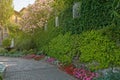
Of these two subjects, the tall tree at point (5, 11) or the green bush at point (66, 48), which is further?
the tall tree at point (5, 11)

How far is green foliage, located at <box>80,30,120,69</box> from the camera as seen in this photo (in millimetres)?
10523

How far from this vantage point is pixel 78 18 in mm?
14172

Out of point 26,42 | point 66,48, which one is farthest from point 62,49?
point 26,42

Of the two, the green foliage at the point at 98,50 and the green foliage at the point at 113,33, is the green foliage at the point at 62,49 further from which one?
the green foliage at the point at 113,33

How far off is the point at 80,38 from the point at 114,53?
115 inches

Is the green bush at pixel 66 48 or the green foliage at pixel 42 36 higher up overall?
the green foliage at pixel 42 36

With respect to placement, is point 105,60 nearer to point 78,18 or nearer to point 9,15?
point 78,18

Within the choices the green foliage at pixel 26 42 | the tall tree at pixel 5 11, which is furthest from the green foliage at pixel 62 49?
the tall tree at pixel 5 11

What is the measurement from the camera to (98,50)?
A: 11234 millimetres

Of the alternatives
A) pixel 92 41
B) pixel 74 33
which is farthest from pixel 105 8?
pixel 74 33

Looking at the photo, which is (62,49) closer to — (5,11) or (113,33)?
(113,33)

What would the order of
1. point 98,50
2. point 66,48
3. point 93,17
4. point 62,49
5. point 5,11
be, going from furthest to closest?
point 5,11 → point 62,49 → point 66,48 → point 93,17 → point 98,50

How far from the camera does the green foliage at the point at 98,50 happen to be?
34.5 ft

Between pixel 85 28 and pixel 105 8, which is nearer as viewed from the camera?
pixel 105 8
